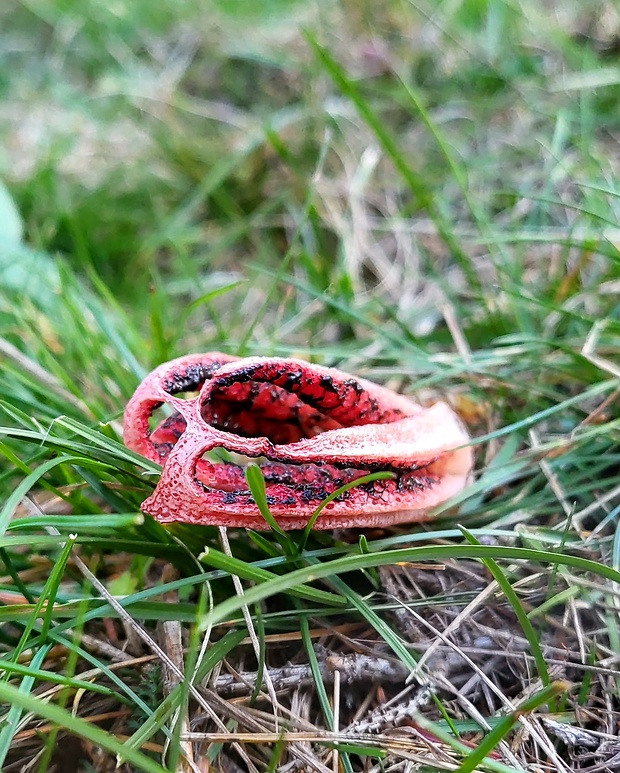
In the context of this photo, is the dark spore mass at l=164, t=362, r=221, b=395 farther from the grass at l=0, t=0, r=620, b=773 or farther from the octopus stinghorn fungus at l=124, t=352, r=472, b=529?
the grass at l=0, t=0, r=620, b=773

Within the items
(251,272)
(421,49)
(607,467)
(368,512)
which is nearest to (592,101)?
(421,49)

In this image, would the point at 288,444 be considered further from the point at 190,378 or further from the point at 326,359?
the point at 326,359

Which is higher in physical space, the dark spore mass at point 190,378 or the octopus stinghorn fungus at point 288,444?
the dark spore mass at point 190,378

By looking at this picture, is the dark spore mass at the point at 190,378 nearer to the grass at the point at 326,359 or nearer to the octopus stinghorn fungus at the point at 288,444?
the octopus stinghorn fungus at the point at 288,444

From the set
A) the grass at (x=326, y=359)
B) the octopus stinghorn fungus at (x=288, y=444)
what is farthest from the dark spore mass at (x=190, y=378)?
the grass at (x=326, y=359)

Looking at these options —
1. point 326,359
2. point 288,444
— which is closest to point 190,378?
point 288,444

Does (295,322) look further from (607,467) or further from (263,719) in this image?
(263,719)

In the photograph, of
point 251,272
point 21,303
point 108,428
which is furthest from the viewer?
point 251,272
